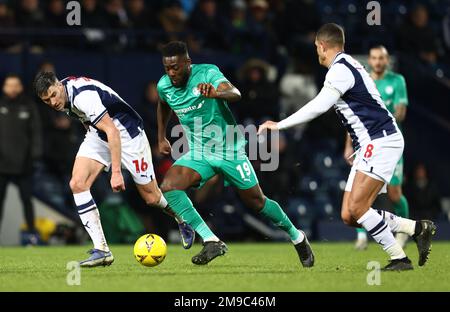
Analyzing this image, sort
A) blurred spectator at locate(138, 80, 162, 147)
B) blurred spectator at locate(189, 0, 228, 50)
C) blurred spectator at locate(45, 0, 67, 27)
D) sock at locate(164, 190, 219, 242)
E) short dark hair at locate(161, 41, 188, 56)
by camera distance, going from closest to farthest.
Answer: short dark hair at locate(161, 41, 188, 56) < sock at locate(164, 190, 219, 242) < blurred spectator at locate(138, 80, 162, 147) < blurred spectator at locate(45, 0, 67, 27) < blurred spectator at locate(189, 0, 228, 50)

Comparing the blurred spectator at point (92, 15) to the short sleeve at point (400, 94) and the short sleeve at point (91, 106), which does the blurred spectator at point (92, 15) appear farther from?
the short sleeve at point (91, 106)

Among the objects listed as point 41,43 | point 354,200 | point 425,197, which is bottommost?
point 425,197

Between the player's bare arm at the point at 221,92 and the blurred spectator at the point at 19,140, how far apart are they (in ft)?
19.1

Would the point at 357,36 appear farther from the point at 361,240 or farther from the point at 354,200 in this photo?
the point at 354,200

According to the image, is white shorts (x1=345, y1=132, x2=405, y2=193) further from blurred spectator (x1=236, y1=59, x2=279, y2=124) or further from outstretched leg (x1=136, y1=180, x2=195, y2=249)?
blurred spectator (x1=236, y1=59, x2=279, y2=124)

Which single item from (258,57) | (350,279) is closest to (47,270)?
(350,279)

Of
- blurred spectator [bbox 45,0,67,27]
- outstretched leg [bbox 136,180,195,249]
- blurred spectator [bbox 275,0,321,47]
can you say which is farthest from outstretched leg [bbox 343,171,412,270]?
blurred spectator [bbox 275,0,321,47]

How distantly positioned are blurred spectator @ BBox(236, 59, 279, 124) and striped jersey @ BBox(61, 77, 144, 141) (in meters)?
6.66

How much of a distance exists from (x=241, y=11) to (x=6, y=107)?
5102 mm

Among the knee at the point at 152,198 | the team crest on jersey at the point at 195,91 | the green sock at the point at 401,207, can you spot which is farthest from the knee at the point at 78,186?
the green sock at the point at 401,207

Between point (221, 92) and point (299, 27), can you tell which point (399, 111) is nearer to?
point (221, 92)

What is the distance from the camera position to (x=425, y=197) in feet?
57.8

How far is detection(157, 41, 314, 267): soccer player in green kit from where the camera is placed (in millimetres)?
10742

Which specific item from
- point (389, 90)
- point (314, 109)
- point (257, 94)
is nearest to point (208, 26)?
point (257, 94)
